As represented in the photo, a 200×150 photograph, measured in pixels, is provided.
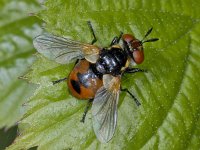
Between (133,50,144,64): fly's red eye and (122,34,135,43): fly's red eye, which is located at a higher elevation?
(122,34,135,43): fly's red eye

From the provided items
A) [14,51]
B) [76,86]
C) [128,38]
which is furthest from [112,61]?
[14,51]

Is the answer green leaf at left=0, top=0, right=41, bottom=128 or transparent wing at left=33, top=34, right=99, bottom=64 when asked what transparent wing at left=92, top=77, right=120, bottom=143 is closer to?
transparent wing at left=33, top=34, right=99, bottom=64

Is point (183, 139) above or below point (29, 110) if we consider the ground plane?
below

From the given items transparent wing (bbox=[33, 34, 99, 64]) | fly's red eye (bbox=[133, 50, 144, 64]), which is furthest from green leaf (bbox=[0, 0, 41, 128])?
fly's red eye (bbox=[133, 50, 144, 64])

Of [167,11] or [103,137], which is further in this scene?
[167,11]

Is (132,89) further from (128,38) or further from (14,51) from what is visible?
(14,51)

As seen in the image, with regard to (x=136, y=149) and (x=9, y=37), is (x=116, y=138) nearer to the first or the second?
(x=136, y=149)

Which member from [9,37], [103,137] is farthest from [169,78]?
[9,37]
